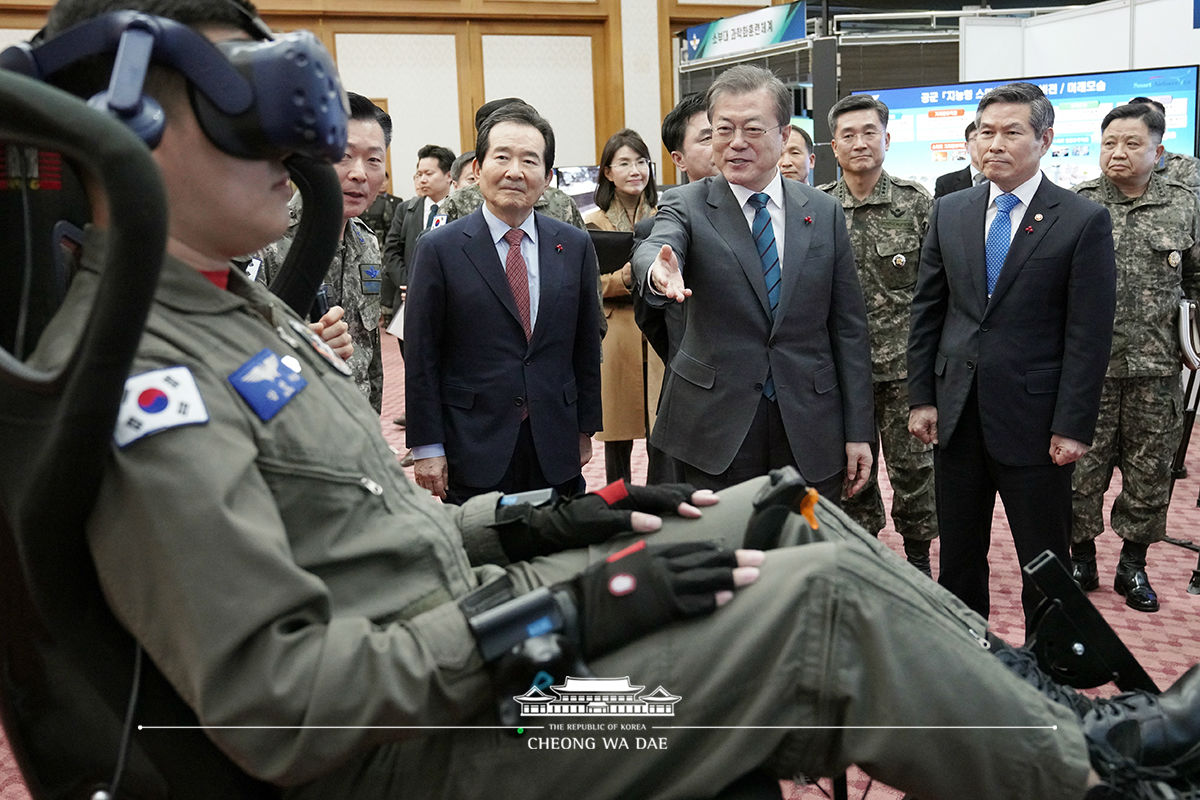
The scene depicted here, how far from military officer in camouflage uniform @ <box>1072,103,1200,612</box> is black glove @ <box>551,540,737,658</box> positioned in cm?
269

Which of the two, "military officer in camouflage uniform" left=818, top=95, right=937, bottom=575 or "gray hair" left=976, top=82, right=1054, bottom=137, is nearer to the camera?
"gray hair" left=976, top=82, right=1054, bottom=137

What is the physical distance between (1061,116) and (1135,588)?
3.53 meters

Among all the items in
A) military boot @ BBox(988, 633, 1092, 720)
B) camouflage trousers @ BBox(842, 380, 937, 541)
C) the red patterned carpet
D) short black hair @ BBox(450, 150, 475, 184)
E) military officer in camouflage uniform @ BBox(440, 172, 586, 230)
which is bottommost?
the red patterned carpet

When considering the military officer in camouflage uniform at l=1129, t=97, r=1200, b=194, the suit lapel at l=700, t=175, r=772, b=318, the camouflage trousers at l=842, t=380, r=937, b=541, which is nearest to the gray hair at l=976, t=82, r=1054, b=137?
the suit lapel at l=700, t=175, r=772, b=318

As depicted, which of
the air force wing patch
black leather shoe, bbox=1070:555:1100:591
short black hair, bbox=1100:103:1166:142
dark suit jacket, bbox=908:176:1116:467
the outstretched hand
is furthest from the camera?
short black hair, bbox=1100:103:1166:142

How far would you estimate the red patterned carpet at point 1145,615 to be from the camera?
2.22 m

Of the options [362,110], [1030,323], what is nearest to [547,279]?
[362,110]

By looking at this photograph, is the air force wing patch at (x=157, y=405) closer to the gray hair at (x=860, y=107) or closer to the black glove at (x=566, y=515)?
the black glove at (x=566, y=515)

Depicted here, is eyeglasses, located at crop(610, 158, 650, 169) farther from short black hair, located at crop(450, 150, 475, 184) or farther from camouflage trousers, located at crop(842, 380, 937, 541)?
camouflage trousers, located at crop(842, 380, 937, 541)

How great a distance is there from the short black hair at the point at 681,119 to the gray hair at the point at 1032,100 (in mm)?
A: 1307

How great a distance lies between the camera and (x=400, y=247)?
615 cm

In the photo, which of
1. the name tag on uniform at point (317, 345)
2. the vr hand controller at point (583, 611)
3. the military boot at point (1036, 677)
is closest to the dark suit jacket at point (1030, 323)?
the military boot at point (1036, 677)

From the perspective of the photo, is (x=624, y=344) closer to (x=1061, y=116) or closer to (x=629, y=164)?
(x=629, y=164)

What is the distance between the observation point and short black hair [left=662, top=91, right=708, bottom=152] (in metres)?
3.92
